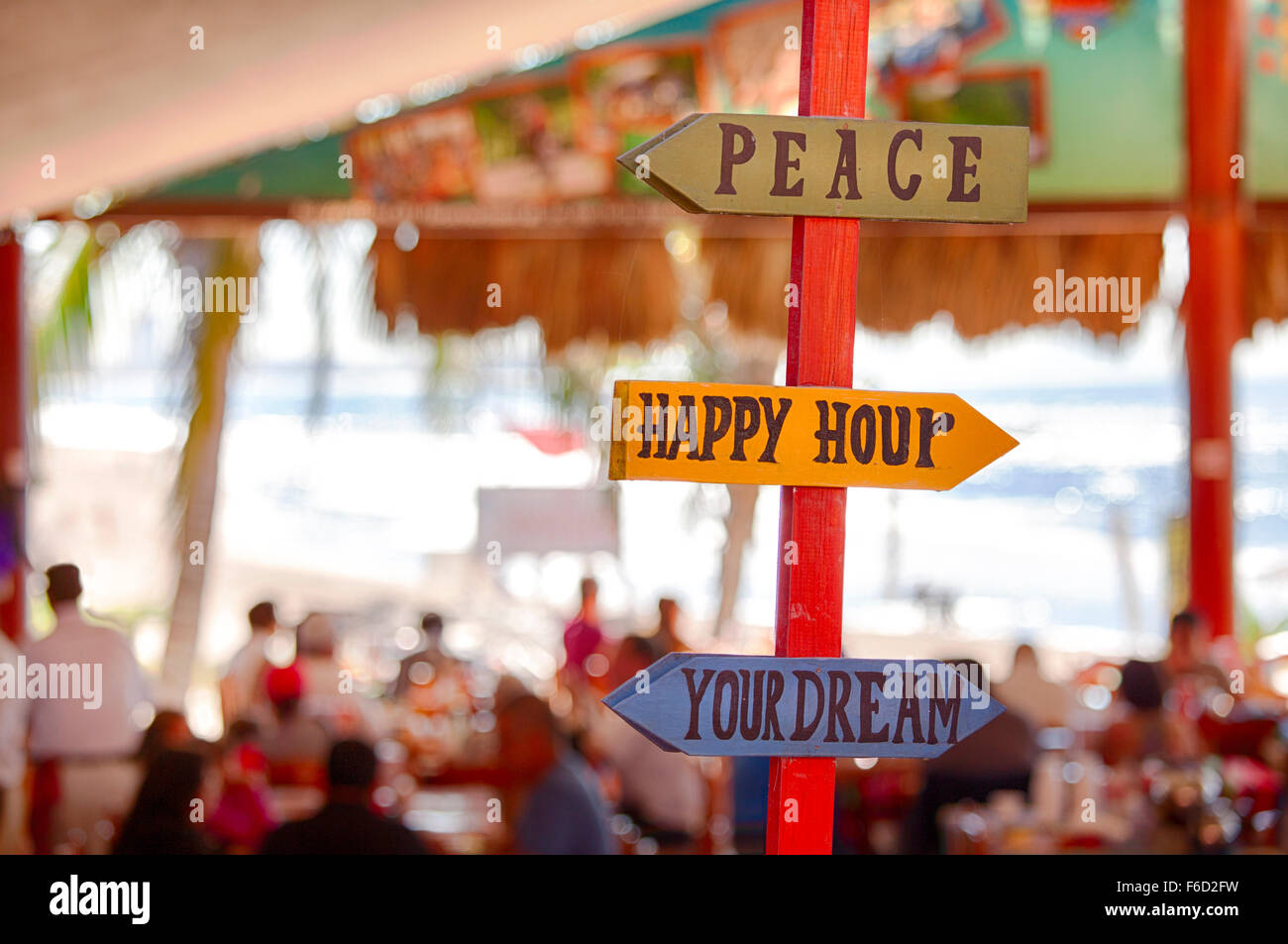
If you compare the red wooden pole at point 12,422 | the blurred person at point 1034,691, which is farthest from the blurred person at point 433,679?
the blurred person at point 1034,691

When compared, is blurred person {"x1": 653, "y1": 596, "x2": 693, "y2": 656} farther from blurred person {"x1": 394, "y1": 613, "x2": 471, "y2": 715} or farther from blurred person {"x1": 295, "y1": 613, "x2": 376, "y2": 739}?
blurred person {"x1": 295, "y1": 613, "x2": 376, "y2": 739}

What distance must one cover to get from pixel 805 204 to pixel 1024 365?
32.1 m

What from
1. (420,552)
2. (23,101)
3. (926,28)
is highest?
(926,28)

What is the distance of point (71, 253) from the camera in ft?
21.8

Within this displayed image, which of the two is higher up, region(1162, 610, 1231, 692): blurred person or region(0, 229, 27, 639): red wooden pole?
region(0, 229, 27, 639): red wooden pole

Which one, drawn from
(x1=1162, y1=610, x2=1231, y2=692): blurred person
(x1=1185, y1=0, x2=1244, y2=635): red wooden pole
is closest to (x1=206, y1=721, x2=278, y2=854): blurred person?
(x1=1162, y1=610, x2=1231, y2=692): blurred person

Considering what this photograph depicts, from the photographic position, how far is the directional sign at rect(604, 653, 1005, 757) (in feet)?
5.00

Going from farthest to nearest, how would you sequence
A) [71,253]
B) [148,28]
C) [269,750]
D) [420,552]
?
[420,552], [71,253], [269,750], [148,28]

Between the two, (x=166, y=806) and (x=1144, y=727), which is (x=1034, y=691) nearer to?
(x=1144, y=727)

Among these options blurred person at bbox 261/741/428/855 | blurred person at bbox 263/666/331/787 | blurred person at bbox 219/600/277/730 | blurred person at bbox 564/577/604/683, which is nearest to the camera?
blurred person at bbox 261/741/428/855

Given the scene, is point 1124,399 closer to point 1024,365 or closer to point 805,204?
point 1024,365

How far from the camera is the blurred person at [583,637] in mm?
6035

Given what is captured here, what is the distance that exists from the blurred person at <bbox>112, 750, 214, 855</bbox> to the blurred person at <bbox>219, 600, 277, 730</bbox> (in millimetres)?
1959
